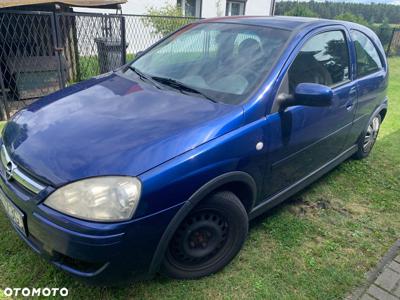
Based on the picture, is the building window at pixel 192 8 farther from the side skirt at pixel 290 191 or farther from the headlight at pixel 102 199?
the headlight at pixel 102 199

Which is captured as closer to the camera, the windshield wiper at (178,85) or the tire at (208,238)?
the tire at (208,238)

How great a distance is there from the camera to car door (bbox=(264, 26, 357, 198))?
2496 millimetres

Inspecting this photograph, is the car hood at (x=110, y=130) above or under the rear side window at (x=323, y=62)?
under

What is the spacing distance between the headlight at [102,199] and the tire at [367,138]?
3.18m

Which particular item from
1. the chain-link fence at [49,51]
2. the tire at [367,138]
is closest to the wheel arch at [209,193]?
the tire at [367,138]

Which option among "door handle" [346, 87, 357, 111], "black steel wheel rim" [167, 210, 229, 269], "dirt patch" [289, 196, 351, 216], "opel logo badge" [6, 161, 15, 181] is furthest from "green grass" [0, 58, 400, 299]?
"door handle" [346, 87, 357, 111]

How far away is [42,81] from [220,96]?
5.05 m

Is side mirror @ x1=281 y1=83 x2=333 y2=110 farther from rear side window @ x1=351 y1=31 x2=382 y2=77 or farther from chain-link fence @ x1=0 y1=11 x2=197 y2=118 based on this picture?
chain-link fence @ x1=0 y1=11 x2=197 y2=118

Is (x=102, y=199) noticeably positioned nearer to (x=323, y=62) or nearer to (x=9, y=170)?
(x=9, y=170)

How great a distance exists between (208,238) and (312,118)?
1274 mm

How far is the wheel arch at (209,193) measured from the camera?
76.5 inches

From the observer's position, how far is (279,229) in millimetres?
2920

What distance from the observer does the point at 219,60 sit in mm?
2721

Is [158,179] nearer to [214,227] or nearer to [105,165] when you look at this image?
[105,165]
